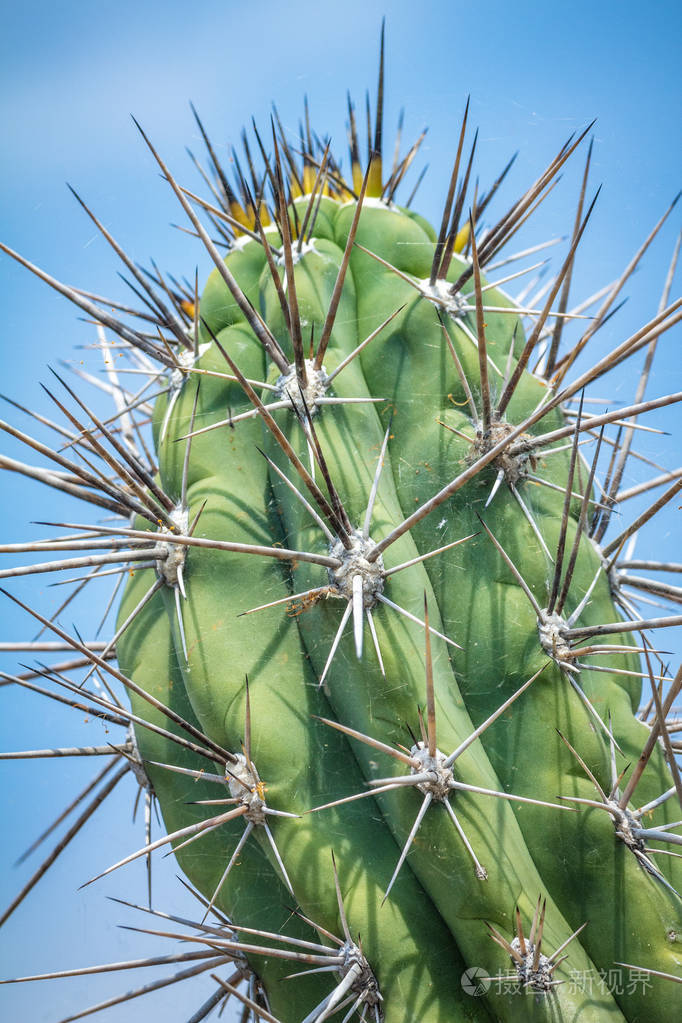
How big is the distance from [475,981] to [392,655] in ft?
2.13

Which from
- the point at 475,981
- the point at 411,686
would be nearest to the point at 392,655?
the point at 411,686

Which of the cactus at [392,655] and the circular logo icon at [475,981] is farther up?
the cactus at [392,655]

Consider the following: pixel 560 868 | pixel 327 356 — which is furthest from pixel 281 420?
pixel 560 868

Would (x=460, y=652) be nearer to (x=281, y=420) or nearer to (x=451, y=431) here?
(x=451, y=431)

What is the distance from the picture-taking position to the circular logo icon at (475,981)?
1539 millimetres

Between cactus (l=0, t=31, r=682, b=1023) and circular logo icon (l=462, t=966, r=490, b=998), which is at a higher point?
cactus (l=0, t=31, r=682, b=1023)

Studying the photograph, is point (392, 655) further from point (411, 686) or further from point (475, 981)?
point (475, 981)

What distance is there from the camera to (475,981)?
5.10ft

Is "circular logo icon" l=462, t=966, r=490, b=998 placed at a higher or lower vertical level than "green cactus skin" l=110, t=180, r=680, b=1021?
lower

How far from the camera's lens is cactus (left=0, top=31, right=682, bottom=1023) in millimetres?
1541

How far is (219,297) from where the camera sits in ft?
6.94

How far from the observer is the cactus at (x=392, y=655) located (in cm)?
154

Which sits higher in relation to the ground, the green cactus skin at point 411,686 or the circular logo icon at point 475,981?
the green cactus skin at point 411,686

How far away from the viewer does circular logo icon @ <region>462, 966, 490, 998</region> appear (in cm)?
154
